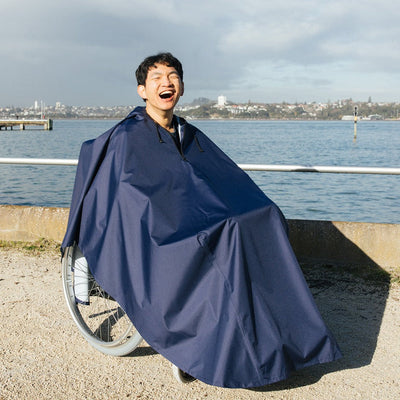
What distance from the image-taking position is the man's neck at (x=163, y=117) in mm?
3249

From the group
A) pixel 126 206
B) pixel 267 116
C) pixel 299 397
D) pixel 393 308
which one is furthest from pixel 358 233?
pixel 267 116

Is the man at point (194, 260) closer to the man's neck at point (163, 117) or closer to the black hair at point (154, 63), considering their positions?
the man's neck at point (163, 117)

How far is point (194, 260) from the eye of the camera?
2.55 m

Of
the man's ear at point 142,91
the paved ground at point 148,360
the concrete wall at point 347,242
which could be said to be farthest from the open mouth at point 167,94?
the concrete wall at point 347,242

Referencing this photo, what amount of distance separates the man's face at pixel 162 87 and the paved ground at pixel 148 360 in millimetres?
1399

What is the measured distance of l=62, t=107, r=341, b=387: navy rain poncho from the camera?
8.28ft

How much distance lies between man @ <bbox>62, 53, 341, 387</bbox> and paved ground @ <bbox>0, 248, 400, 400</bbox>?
28 cm

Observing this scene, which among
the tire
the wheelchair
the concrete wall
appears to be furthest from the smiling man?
the concrete wall

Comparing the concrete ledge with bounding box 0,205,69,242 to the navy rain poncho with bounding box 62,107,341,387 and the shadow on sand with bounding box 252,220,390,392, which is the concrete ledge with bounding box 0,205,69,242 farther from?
the navy rain poncho with bounding box 62,107,341,387

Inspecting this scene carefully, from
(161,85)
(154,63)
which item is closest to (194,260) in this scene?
(161,85)

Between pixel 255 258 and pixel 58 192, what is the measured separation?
16765 mm

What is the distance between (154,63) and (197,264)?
1296 mm

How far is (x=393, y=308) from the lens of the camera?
397 centimetres

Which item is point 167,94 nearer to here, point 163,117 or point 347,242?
point 163,117
